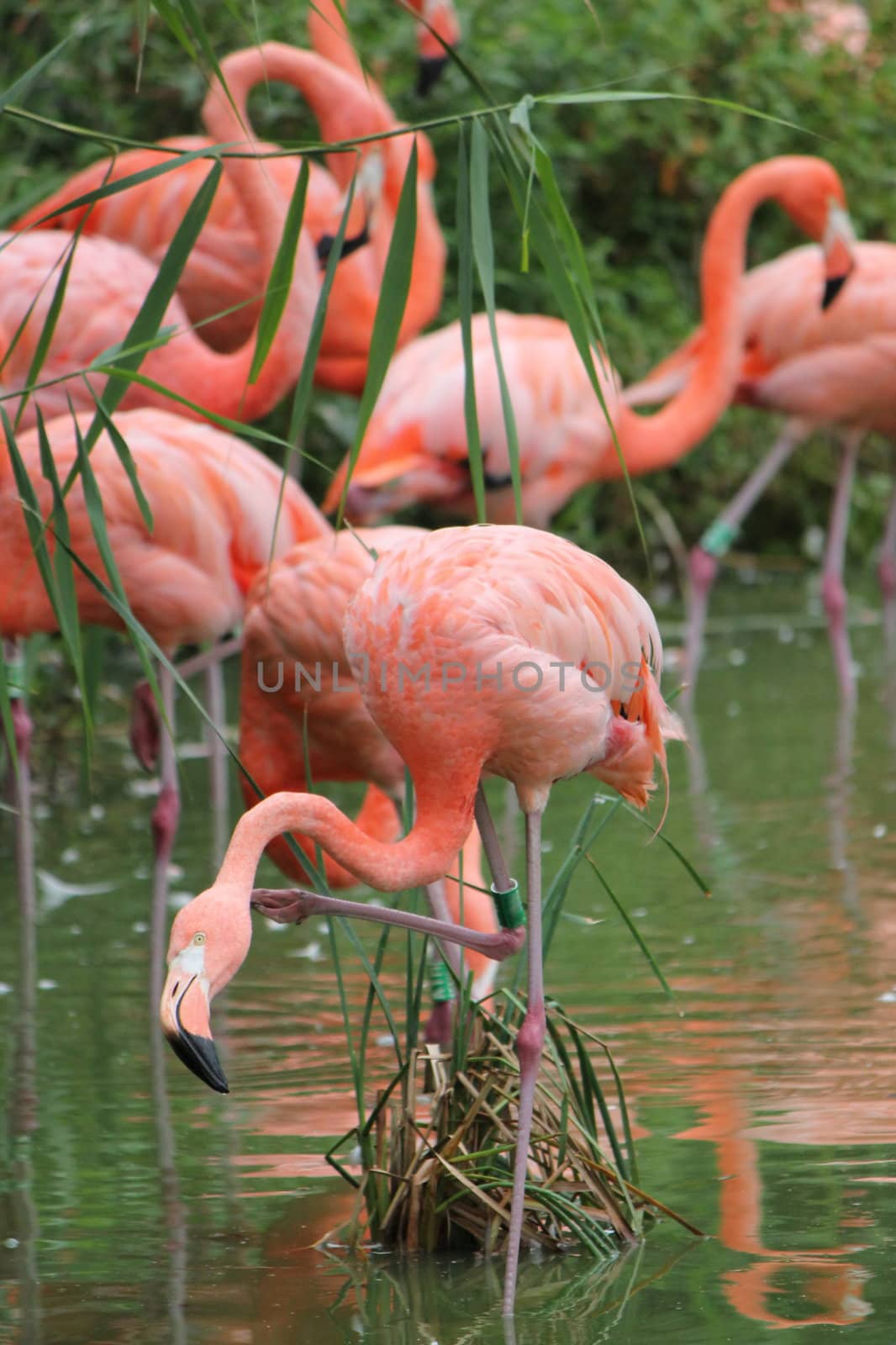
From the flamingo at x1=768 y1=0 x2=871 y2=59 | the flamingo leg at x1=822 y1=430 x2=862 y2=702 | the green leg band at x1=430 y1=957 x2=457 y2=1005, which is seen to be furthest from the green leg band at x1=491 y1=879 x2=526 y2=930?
the flamingo at x1=768 y1=0 x2=871 y2=59

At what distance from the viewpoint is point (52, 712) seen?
20.9 ft

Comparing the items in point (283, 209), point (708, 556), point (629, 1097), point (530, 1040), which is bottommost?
point (629, 1097)

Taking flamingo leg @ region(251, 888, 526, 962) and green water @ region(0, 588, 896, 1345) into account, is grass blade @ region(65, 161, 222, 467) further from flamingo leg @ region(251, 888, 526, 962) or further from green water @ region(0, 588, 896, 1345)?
green water @ region(0, 588, 896, 1345)

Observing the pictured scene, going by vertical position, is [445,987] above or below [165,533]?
below

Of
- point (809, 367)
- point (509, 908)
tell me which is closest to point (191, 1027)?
point (509, 908)

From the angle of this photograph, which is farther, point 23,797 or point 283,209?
point 283,209

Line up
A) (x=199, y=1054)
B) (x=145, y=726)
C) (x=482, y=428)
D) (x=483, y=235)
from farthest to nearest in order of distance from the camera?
(x=482, y=428)
(x=145, y=726)
(x=483, y=235)
(x=199, y=1054)

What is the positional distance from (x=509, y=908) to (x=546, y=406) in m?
3.59

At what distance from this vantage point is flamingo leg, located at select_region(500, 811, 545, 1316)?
103 inches

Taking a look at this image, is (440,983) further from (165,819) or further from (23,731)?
(23,731)

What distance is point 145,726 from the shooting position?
4703mm

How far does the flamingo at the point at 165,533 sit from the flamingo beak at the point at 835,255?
2.60 m

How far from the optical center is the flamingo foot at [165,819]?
4.54 meters

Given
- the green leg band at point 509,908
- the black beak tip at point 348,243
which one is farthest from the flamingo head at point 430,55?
the green leg band at point 509,908
